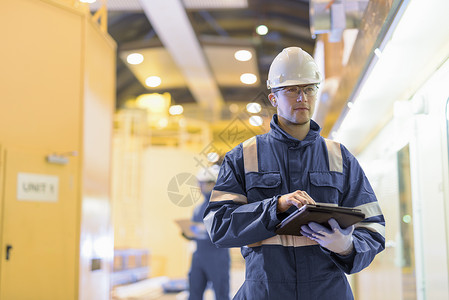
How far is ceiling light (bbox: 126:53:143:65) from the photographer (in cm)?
1126

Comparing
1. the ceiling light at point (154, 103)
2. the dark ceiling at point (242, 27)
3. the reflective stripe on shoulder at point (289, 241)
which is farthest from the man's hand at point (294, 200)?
the ceiling light at point (154, 103)

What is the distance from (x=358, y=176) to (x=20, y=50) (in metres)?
4.30

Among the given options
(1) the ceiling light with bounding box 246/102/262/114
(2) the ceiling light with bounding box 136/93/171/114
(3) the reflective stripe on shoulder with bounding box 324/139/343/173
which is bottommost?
(3) the reflective stripe on shoulder with bounding box 324/139/343/173

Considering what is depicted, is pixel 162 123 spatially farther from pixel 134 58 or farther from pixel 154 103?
pixel 134 58

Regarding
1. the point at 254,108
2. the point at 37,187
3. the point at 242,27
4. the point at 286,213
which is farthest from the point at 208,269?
the point at 242,27

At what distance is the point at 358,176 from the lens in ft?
7.21

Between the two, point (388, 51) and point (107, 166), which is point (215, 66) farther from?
point (388, 51)

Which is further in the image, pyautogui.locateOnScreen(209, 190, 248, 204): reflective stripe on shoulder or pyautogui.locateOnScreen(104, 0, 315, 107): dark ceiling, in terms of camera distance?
pyautogui.locateOnScreen(104, 0, 315, 107): dark ceiling

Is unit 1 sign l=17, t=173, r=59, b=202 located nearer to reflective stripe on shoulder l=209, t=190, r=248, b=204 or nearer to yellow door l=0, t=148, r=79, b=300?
yellow door l=0, t=148, r=79, b=300

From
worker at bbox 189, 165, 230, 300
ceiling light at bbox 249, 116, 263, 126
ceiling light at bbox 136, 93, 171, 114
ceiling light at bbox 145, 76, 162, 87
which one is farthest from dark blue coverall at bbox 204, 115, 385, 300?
ceiling light at bbox 136, 93, 171, 114

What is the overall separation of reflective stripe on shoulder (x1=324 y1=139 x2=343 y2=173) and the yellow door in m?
3.90

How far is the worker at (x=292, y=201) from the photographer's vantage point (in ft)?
6.46

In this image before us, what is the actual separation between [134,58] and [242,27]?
2.31 m

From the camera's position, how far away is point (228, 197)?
6.95 ft
